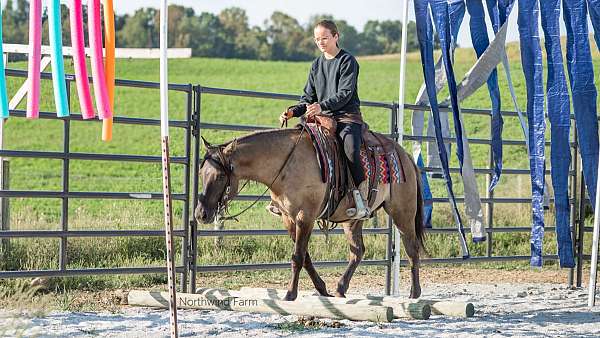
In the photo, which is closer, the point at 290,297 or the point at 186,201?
the point at 290,297

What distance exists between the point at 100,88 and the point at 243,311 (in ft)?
7.84

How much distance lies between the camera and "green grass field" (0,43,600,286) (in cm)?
1139

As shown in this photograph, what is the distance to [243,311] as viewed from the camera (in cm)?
804

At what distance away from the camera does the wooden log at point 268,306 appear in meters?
7.54

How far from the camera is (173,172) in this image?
64.2 feet

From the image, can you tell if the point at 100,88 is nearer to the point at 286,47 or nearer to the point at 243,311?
the point at 243,311

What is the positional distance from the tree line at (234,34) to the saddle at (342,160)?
148 ft

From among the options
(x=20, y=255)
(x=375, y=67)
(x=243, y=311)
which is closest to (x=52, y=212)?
(x=20, y=255)

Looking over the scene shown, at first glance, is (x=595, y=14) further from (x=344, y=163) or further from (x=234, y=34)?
(x=234, y=34)

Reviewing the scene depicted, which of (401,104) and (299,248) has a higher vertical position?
(401,104)

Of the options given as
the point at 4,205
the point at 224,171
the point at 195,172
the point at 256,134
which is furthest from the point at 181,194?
the point at 4,205

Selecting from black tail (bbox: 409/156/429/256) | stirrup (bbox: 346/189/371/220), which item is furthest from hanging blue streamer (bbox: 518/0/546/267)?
stirrup (bbox: 346/189/371/220)

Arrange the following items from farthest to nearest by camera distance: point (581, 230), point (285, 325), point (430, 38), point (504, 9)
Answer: point (581, 230)
point (504, 9)
point (430, 38)
point (285, 325)

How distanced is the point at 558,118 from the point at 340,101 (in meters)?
2.41
